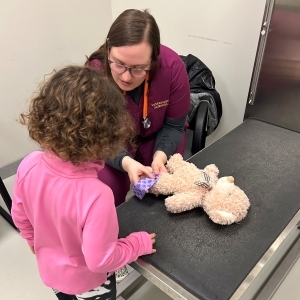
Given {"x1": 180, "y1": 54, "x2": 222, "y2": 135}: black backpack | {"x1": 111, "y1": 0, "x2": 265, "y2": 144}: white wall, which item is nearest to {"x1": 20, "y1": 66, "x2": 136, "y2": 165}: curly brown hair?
{"x1": 180, "y1": 54, "x2": 222, "y2": 135}: black backpack

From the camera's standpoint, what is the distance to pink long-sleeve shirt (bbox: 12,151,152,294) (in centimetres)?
61

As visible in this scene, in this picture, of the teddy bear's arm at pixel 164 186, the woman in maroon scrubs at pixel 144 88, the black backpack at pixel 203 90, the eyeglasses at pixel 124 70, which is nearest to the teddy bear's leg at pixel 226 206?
the teddy bear's arm at pixel 164 186

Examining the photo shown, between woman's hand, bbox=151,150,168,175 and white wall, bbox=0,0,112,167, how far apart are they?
1.02 metres

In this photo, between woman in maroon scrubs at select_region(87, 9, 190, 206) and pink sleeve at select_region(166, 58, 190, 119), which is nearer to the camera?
woman in maroon scrubs at select_region(87, 9, 190, 206)

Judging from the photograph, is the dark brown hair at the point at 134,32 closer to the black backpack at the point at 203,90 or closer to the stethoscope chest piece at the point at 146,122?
the stethoscope chest piece at the point at 146,122

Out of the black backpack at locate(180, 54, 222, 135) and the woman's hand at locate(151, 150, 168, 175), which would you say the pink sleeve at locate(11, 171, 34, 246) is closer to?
the woman's hand at locate(151, 150, 168, 175)

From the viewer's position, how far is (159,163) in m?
1.01

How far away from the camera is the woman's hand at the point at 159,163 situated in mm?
966

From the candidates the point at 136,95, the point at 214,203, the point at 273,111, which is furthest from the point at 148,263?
the point at 273,111

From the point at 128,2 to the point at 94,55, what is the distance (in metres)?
1.01

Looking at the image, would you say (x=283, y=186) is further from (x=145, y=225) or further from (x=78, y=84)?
(x=78, y=84)

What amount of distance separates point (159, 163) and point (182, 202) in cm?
24

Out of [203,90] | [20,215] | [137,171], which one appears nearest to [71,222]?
[20,215]

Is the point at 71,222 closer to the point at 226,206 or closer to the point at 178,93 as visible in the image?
the point at 226,206
